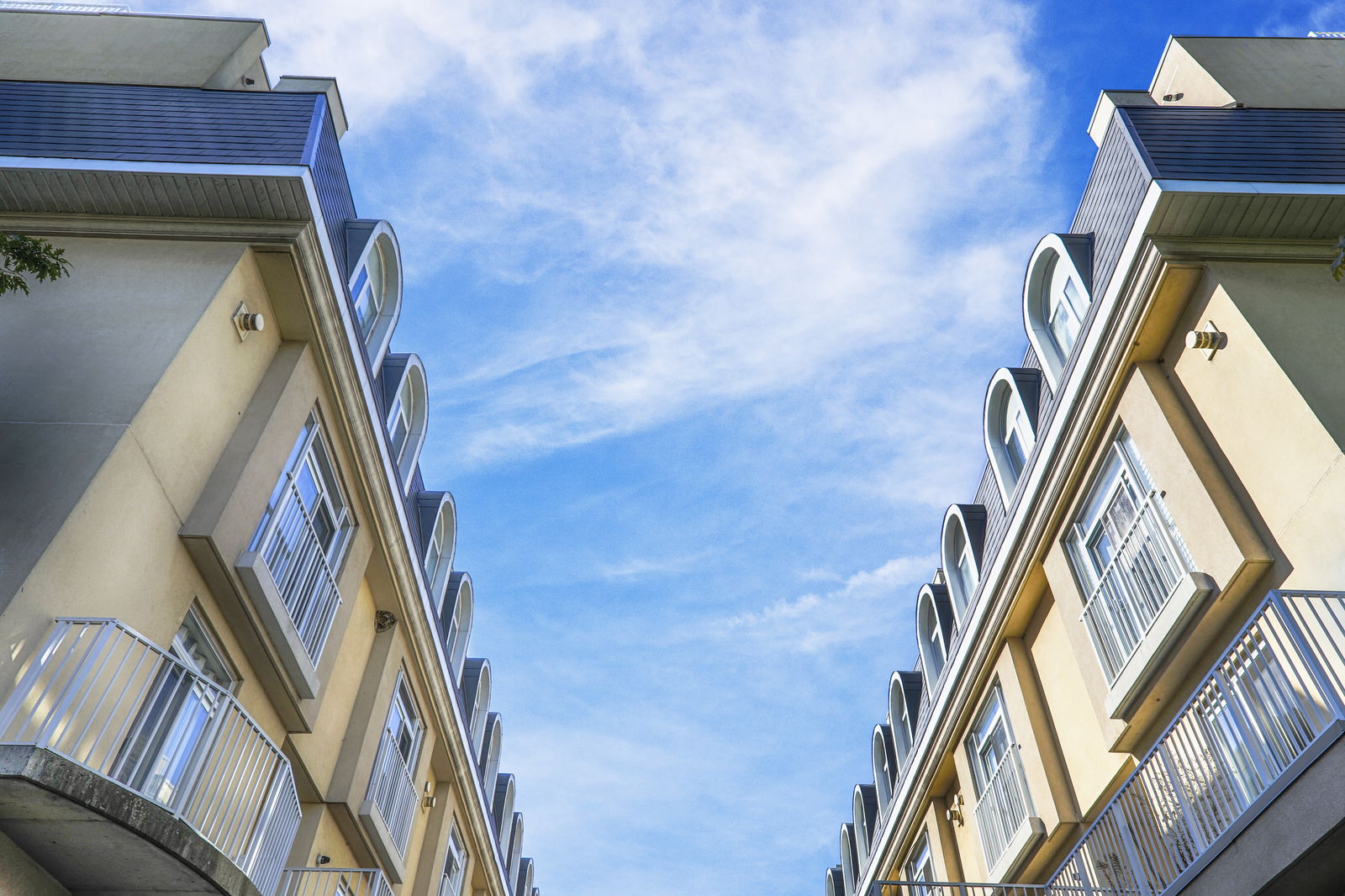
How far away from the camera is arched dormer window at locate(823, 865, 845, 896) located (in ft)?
101

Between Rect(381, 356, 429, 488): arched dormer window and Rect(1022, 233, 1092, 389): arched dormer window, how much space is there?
33.9ft

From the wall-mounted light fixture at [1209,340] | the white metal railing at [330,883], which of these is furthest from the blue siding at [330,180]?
the wall-mounted light fixture at [1209,340]

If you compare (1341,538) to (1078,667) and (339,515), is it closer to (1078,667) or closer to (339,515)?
(1078,667)

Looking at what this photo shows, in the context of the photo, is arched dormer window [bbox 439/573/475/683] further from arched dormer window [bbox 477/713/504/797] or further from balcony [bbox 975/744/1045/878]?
balcony [bbox 975/744/1045/878]

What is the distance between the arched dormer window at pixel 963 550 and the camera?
18.3 m

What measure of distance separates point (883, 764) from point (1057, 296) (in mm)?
15228

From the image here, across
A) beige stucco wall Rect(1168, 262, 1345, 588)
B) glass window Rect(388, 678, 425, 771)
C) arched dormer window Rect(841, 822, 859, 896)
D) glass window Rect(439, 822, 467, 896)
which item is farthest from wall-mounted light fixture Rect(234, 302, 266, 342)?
arched dormer window Rect(841, 822, 859, 896)

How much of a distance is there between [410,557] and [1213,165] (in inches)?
527

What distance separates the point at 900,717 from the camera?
24.2m

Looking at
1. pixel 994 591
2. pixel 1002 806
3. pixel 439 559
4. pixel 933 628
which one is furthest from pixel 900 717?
pixel 439 559

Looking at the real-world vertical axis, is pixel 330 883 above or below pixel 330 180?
Answer: below

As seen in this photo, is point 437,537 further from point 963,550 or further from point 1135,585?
point 1135,585

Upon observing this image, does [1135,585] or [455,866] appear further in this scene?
[455,866]

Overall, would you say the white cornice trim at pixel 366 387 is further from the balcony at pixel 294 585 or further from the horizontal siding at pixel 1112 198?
the horizontal siding at pixel 1112 198
